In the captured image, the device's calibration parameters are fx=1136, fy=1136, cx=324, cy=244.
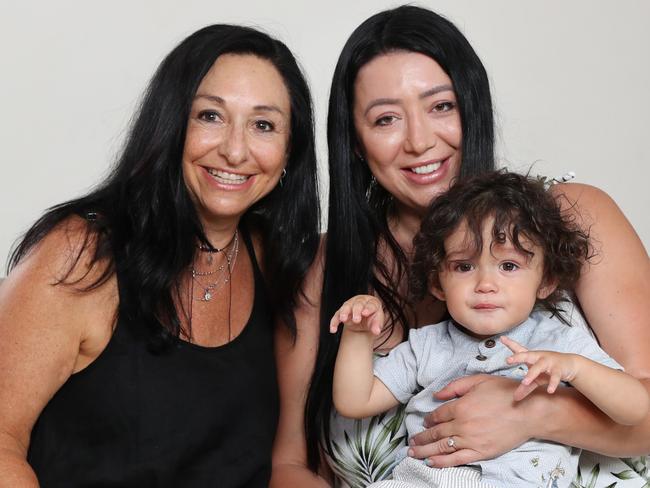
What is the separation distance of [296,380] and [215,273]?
14.6 inches

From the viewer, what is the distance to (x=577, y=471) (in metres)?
2.62

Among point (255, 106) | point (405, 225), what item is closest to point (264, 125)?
point (255, 106)

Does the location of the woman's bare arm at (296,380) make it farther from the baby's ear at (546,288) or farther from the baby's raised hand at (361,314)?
Result: the baby's ear at (546,288)

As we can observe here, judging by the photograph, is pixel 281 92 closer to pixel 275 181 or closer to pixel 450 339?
pixel 275 181

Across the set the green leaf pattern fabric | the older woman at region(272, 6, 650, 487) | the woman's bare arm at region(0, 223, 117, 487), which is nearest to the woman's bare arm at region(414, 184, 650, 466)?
the older woman at region(272, 6, 650, 487)

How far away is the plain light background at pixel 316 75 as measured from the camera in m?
4.09

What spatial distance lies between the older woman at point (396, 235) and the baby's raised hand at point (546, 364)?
226 mm

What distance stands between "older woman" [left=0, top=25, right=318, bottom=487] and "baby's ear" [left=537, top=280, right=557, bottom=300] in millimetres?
697

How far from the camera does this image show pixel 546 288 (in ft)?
8.34

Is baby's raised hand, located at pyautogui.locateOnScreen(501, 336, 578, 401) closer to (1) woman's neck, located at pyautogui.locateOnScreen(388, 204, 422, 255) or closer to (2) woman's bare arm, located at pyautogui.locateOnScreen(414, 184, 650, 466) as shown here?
(2) woman's bare arm, located at pyautogui.locateOnScreen(414, 184, 650, 466)

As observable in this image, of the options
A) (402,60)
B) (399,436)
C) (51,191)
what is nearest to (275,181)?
(402,60)

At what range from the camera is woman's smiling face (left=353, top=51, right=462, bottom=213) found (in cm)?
285

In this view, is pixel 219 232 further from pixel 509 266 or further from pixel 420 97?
pixel 509 266

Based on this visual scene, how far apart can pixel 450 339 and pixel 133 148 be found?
2.87 ft
